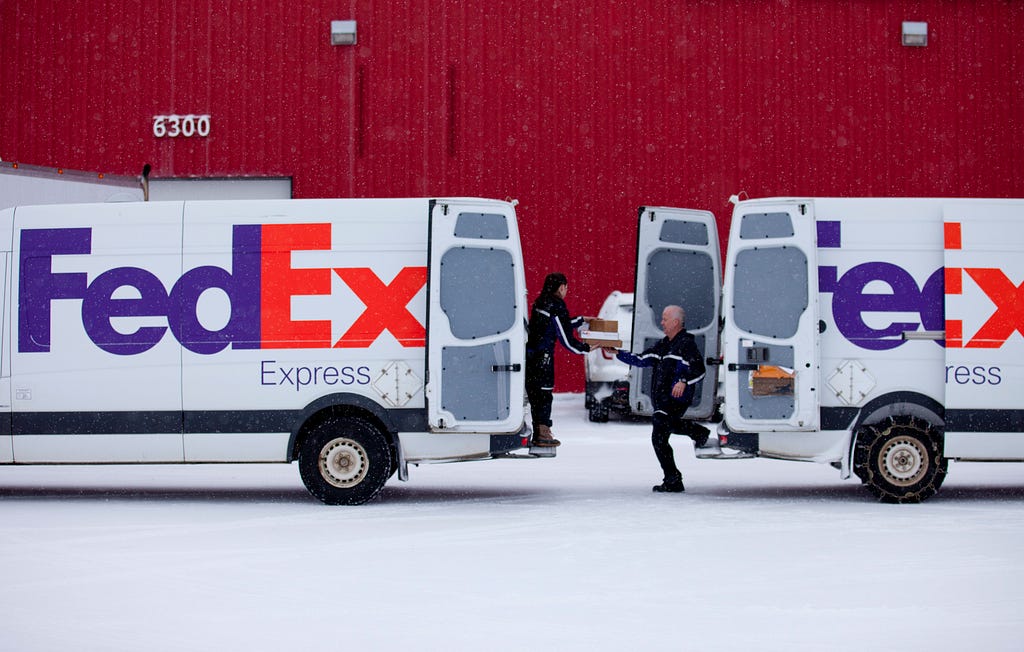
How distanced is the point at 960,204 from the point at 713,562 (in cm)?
445

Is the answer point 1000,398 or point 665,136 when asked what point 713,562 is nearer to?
point 1000,398

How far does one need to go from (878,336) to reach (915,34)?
504 inches

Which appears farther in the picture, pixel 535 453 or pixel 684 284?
pixel 684 284

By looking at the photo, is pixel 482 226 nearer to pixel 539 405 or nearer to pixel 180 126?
pixel 539 405

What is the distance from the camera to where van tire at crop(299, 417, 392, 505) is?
410 inches

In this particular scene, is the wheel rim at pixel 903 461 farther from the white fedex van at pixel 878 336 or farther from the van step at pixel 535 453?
the van step at pixel 535 453

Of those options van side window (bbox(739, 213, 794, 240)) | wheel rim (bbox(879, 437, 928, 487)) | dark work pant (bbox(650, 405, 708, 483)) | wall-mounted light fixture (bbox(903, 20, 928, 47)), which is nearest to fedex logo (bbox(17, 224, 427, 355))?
dark work pant (bbox(650, 405, 708, 483))

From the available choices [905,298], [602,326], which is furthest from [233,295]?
[905,298]

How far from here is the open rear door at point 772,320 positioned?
412 inches

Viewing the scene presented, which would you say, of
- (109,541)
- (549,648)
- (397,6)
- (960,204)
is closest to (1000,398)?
(960,204)

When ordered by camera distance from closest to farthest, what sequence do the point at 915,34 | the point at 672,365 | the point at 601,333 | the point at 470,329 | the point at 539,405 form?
1. the point at 470,329
2. the point at 539,405
3. the point at 672,365
4. the point at 601,333
5. the point at 915,34

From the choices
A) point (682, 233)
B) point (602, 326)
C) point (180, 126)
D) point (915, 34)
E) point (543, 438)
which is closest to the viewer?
point (543, 438)

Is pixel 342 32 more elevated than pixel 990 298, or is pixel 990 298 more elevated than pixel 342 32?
pixel 342 32

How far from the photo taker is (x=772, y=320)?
34.7 ft
